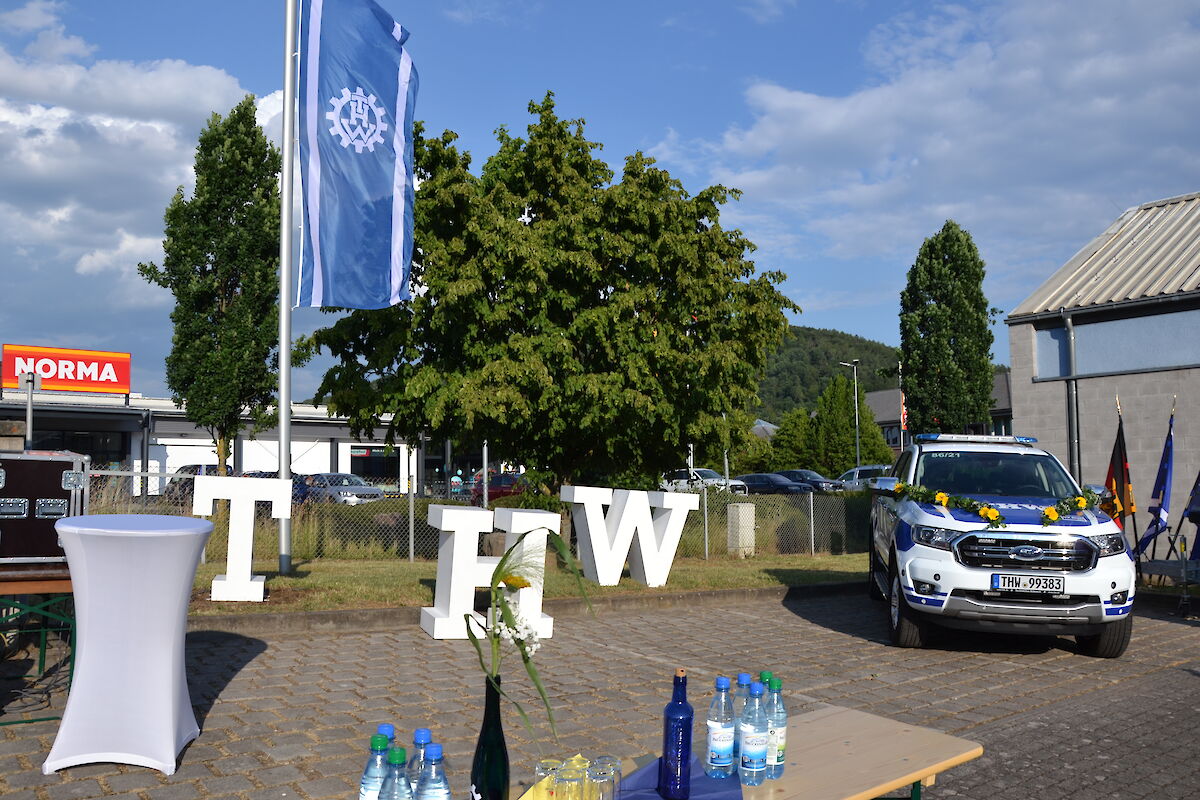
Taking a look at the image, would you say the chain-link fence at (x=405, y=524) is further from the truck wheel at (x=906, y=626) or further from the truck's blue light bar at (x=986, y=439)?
the truck wheel at (x=906, y=626)

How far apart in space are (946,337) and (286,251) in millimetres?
33116

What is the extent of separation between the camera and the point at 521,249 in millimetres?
14602

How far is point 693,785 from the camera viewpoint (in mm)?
3369

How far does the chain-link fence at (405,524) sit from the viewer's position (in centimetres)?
1645

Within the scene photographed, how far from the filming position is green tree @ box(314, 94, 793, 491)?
14.8 meters

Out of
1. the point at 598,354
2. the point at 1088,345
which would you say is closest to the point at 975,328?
the point at 1088,345

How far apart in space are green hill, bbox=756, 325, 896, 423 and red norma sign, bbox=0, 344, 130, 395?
87.7 meters

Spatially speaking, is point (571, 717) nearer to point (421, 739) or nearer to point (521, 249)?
point (421, 739)

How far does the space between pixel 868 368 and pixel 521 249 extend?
130 m

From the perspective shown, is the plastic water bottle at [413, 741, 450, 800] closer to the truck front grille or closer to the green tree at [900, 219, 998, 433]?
the truck front grille

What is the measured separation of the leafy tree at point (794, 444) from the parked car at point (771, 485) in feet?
39.9

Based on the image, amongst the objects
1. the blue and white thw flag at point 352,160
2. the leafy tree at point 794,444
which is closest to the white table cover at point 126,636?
the blue and white thw flag at point 352,160

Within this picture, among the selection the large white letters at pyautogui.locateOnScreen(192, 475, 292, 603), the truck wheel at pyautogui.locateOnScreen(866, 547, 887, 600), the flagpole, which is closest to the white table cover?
the large white letters at pyautogui.locateOnScreen(192, 475, 292, 603)

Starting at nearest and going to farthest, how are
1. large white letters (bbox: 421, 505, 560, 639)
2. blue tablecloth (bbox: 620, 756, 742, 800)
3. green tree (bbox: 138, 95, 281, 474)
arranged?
blue tablecloth (bbox: 620, 756, 742, 800)
large white letters (bbox: 421, 505, 560, 639)
green tree (bbox: 138, 95, 281, 474)
